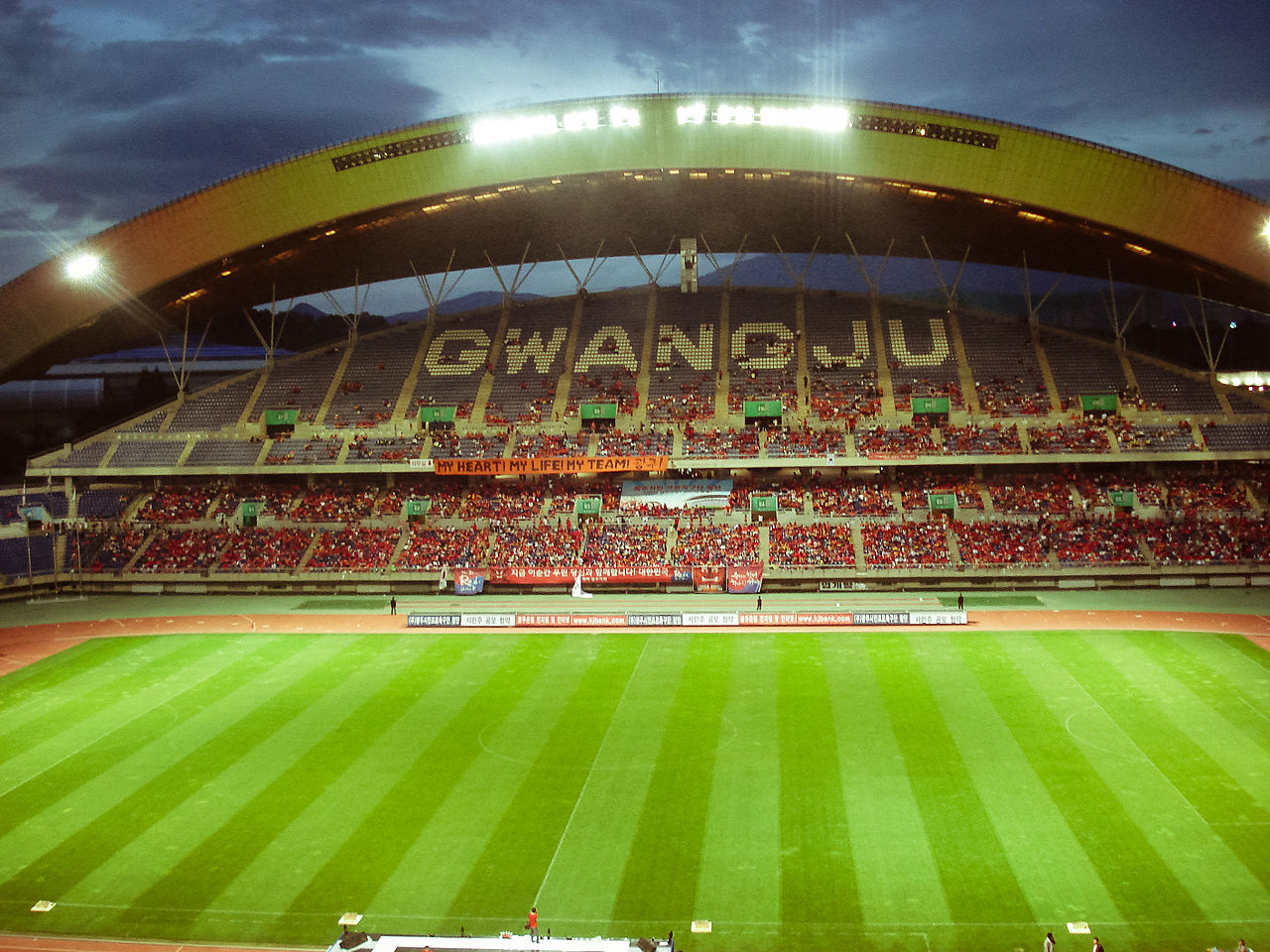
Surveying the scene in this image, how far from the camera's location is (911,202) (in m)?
49.1

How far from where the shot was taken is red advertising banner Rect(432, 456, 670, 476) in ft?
167

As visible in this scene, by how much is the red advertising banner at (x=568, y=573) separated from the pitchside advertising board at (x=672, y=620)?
19.2 feet

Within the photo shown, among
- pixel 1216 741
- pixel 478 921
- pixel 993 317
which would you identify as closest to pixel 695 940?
pixel 478 921

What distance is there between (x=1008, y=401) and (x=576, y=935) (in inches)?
1692

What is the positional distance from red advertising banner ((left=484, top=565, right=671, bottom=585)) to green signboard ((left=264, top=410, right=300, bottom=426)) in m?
17.7

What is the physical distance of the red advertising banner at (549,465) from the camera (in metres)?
50.9

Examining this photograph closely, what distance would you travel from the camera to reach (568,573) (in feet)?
155

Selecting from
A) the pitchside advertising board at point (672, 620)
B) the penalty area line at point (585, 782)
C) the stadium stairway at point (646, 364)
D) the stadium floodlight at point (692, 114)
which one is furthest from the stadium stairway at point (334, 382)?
the penalty area line at point (585, 782)

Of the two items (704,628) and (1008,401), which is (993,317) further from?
(704,628)

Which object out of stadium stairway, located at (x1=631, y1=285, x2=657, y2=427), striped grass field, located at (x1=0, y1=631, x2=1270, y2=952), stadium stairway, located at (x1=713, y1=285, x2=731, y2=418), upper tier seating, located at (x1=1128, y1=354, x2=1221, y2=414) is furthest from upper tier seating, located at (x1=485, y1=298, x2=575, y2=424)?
upper tier seating, located at (x1=1128, y1=354, x2=1221, y2=414)

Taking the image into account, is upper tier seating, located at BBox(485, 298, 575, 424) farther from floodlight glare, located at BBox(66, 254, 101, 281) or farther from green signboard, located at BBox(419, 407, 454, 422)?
floodlight glare, located at BBox(66, 254, 101, 281)

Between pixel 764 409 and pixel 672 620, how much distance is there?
17.6 meters

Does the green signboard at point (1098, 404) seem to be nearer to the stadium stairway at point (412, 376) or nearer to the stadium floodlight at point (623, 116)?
the stadium floodlight at point (623, 116)

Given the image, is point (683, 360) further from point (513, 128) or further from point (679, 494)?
point (513, 128)
